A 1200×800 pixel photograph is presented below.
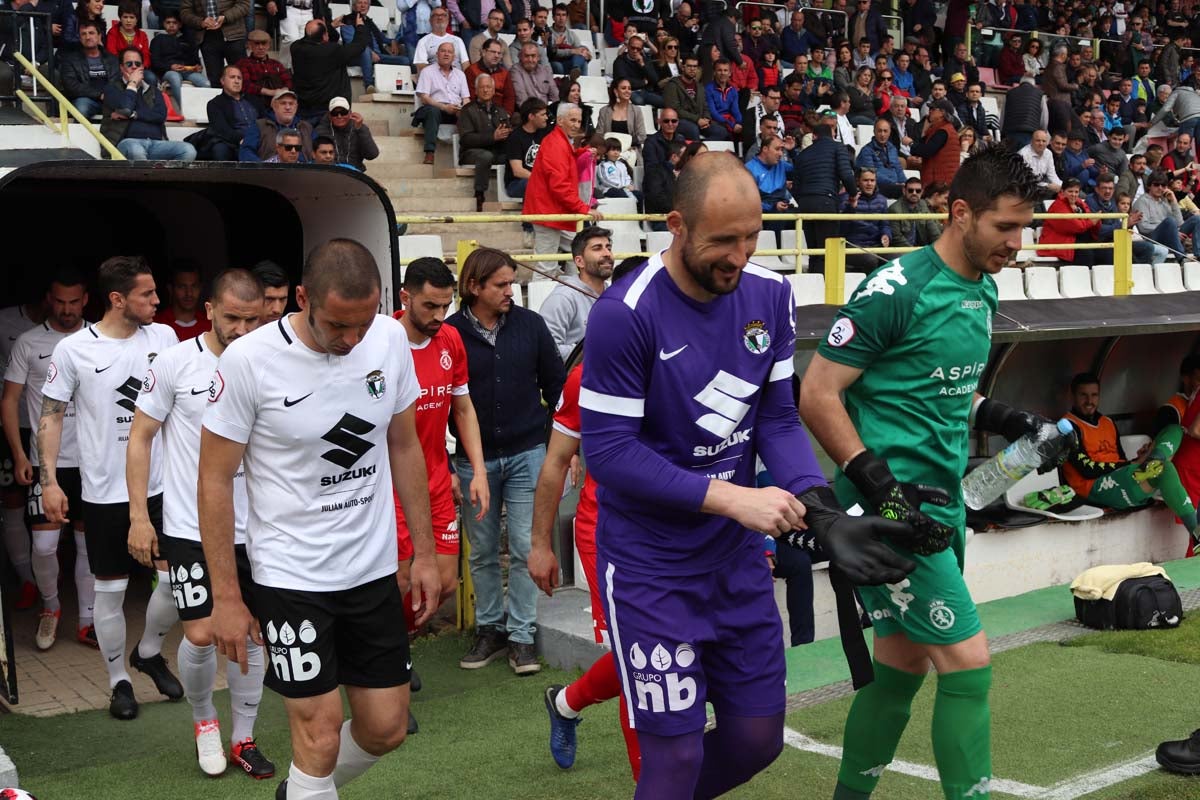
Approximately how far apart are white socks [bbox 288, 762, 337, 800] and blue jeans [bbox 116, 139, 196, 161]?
297 inches

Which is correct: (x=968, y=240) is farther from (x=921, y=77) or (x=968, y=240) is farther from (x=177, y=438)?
(x=921, y=77)

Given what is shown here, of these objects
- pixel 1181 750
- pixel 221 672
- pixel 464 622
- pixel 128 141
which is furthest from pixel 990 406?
pixel 128 141

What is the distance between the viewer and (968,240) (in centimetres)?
407

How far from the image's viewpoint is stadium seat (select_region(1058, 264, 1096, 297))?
1342cm

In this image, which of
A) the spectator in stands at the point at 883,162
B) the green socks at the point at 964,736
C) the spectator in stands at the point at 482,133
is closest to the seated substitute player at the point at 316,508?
the green socks at the point at 964,736

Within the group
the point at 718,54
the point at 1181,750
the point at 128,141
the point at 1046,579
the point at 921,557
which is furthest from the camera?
the point at 718,54

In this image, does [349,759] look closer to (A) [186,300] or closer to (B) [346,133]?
(A) [186,300]

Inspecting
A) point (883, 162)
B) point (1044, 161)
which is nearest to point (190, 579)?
point (883, 162)

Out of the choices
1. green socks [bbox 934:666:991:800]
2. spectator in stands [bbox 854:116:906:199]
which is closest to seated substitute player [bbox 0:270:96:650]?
green socks [bbox 934:666:991:800]

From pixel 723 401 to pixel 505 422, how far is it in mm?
3379

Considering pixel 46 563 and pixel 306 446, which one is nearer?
pixel 306 446

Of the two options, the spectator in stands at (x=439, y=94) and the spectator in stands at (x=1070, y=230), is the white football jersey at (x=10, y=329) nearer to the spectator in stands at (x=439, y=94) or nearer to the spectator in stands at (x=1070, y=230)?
the spectator in stands at (x=439, y=94)

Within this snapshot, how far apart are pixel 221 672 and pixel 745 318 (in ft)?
15.2

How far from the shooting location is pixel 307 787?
12.6ft
